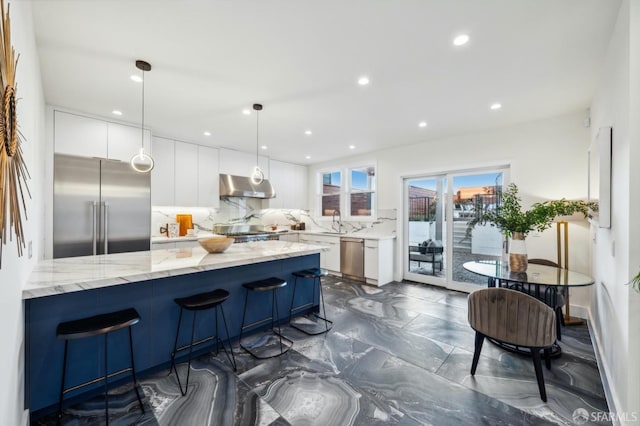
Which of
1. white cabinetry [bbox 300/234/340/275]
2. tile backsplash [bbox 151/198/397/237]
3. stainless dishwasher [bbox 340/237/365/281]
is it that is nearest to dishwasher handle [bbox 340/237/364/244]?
stainless dishwasher [bbox 340/237/365/281]

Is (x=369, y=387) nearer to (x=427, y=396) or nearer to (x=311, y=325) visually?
(x=427, y=396)

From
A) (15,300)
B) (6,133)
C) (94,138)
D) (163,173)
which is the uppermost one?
(94,138)

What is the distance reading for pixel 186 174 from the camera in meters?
4.73

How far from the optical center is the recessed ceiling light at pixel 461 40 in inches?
78.0

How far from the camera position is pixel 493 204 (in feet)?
13.5

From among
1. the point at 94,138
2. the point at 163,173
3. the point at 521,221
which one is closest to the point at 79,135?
the point at 94,138

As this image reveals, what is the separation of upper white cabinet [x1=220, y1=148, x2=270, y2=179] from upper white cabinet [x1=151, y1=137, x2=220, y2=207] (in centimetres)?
16

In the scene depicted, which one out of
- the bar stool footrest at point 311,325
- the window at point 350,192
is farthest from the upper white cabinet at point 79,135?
the window at point 350,192

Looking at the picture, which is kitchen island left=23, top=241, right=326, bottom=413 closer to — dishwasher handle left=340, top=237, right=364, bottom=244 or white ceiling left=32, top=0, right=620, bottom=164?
white ceiling left=32, top=0, right=620, bottom=164

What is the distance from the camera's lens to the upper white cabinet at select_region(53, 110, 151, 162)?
131 inches

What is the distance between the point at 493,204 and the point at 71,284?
4.92m

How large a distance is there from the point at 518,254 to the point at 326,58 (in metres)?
2.63

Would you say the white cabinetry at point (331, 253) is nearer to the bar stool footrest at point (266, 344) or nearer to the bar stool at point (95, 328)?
the bar stool footrest at point (266, 344)

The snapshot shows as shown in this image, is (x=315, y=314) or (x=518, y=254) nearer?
(x=518, y=254)
